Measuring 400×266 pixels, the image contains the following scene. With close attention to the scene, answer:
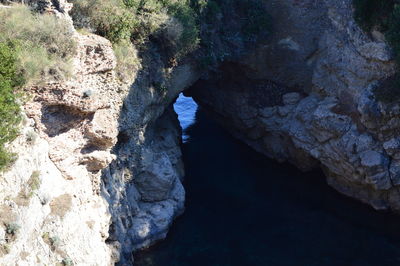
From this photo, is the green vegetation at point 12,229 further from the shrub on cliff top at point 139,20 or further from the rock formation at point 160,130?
the shrub on cliff top at point 139,20

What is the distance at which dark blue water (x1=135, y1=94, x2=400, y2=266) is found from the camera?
18.9m

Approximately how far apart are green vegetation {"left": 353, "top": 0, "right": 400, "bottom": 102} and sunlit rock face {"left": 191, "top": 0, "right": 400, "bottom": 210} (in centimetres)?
34

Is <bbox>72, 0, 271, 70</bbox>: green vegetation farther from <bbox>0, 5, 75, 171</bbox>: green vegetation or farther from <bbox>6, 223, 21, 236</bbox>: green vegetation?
<bbox>6, 223, 21, 236</bbox>: green vegetation

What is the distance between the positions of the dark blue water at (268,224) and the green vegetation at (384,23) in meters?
4.99

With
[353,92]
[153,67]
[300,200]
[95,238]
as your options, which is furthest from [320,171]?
[95,238]

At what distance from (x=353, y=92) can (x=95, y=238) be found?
1173cm

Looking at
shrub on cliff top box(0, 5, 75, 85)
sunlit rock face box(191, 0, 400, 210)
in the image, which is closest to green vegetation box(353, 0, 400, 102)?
sunlit rock face box(191, 0, 400, 210)

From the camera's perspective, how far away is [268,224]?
823 inches

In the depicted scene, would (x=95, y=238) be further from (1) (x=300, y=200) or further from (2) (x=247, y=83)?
(2) (x=247, y=83)

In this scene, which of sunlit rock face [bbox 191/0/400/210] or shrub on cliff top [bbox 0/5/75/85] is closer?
shrub on cliff top [bbox 0/5/75/85]

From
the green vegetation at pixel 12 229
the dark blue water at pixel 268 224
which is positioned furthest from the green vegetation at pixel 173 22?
the green vegetation at pixel 12 229

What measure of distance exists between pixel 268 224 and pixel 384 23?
29.1 ft

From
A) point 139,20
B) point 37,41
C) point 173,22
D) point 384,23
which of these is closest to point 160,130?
point 173,22

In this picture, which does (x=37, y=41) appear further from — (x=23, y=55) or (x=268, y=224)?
(x=268, y=224)
